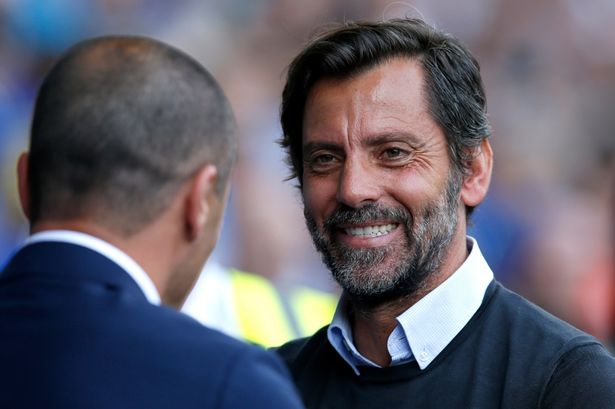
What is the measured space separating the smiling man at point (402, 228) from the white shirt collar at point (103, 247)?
84 cm

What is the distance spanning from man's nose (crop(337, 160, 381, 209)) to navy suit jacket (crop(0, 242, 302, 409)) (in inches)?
34.4

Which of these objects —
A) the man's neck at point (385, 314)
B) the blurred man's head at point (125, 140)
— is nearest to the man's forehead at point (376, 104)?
the man's neck at point (385, 314)

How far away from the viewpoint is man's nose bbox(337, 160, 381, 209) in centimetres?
222

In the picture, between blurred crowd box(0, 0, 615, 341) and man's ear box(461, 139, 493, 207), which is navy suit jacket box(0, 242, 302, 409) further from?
blurred crowd box(0, 0, 615, 341)

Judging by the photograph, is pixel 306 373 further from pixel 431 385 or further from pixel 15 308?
pixel 15 308

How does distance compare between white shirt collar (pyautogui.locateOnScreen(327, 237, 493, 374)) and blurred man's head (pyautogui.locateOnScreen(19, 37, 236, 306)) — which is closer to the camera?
blurred man's head (pyautogui.locateOnScreen(19, 37, 236, 306))

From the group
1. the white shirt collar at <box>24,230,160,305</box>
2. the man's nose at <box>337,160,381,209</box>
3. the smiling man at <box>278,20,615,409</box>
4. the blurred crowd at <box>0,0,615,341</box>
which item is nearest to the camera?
the white shirt collar at <box>24,230,160,305</box>

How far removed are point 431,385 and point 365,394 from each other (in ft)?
0.50

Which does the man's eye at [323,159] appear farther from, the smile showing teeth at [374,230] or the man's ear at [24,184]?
the man's ear at [24,184]

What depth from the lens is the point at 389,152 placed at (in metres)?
2.29

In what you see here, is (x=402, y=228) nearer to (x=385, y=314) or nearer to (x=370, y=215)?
(x=370, y=215)

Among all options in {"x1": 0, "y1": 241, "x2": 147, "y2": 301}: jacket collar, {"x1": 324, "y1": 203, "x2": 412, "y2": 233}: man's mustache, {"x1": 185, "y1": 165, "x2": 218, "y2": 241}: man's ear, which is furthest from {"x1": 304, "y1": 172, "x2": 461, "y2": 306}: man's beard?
{"x1": 0, "y1": 241, "x2": 147, "y2": 301}: jacket collar

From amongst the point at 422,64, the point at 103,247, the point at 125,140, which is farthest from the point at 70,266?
the point at 422,64

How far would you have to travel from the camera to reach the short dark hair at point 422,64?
2.33 metres
